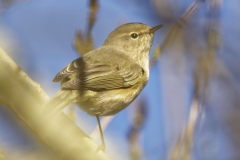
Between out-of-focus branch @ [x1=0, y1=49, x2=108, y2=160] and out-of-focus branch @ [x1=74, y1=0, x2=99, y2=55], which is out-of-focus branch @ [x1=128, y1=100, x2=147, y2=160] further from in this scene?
out-of-focus branch @ [x1=74, y1=0, x2=99, y2=55]

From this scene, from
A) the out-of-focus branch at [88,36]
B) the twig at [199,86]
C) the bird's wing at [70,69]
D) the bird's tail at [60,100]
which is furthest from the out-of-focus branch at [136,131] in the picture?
the bird's wing at [70,69]

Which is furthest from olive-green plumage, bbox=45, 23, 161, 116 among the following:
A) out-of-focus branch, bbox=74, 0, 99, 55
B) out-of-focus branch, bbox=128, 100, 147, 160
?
out-of-focus branch, bbox=128, 100, 147, 160

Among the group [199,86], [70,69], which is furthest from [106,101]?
[199,86]

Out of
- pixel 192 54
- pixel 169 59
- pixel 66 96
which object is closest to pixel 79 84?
pixel 66 96

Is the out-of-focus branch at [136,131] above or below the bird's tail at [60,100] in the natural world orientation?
below

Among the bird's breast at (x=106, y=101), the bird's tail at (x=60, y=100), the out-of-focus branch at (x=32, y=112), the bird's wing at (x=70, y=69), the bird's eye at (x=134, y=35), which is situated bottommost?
the out-of-focus branch at (x=32, y=112)

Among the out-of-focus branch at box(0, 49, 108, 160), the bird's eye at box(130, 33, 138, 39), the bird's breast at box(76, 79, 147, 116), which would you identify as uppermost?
Result: the bird's eye at box(130, 33, 138, 39)

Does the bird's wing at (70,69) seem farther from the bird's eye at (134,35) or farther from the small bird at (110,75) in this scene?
the bird's eye at (134,35)

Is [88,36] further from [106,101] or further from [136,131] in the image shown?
[106,101]
